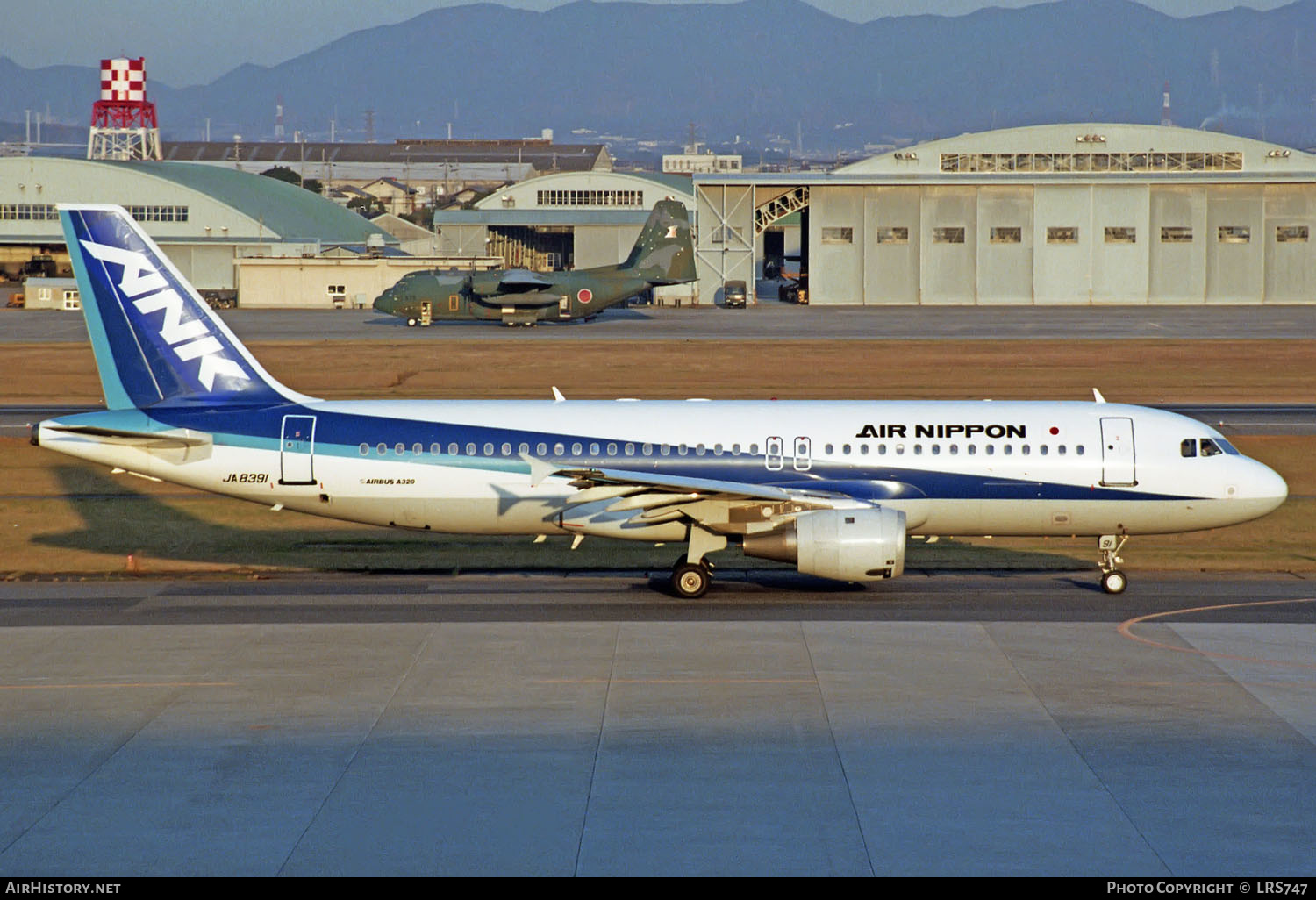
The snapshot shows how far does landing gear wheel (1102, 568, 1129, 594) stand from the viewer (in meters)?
30.2

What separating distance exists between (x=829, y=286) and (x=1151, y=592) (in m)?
91.7

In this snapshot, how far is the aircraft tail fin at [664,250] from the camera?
10506 cm

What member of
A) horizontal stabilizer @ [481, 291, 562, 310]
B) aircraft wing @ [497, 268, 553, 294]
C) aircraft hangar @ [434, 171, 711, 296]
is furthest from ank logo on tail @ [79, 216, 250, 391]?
aircraft hangar @ [434, 171, 711, 296]

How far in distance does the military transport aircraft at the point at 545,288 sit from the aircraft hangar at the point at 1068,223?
→ 17.7 meters

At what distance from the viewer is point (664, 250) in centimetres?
10556

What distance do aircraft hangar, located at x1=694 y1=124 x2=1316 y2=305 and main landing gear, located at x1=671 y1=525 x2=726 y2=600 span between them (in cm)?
9224

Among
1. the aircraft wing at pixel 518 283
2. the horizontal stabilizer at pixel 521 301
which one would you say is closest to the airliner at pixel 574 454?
the aircraft wing at pixel 518 283

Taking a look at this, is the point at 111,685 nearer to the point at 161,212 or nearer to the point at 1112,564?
the point at 1112,564

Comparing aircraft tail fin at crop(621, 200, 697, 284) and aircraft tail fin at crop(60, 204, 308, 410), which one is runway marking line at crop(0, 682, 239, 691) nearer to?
aircraft tail fin at crop(60, 204, 308, 410)

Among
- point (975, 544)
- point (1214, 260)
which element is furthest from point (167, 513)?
point (1214, 260)

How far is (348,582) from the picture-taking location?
3197 cm

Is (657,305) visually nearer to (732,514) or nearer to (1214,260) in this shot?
(1214,260)

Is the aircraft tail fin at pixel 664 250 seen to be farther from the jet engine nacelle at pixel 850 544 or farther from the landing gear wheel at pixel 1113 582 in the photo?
the jet engine nacelle at pixel 850 544

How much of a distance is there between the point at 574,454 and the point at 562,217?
121 meters
